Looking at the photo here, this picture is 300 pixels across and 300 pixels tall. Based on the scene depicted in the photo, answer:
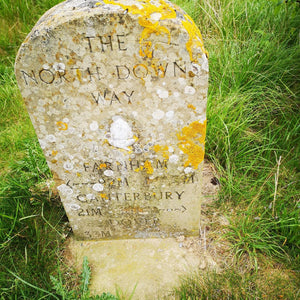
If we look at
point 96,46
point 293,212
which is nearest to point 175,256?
point 293,212

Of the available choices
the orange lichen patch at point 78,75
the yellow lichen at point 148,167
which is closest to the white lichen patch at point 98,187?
the yellow lichen at point 148,167

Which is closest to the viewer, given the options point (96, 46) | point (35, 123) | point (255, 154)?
point (96, 46)

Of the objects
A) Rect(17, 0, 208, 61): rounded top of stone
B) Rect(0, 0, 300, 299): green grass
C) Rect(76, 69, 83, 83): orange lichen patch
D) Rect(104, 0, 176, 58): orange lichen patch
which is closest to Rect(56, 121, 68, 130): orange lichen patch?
Rect(76, 69, 83, 83): orange lichen patch

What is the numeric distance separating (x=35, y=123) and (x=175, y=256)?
1239mm

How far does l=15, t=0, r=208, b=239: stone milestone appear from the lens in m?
1.28

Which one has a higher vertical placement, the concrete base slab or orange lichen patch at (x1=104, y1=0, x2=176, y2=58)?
orange lichen patch at (x1=104, y1=0, x2=176, y2=58)

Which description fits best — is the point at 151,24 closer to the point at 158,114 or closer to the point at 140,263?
the point at 158,114

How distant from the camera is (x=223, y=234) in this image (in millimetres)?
1974

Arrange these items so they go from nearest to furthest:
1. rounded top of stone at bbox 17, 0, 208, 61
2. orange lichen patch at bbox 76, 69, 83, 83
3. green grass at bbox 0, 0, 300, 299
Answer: rounded top of stone at bbox 17, 0, 208, 61, orange lichen patch at bbox 76, 69, 83, 83, green grass at bbox 0, 0, 300, 299

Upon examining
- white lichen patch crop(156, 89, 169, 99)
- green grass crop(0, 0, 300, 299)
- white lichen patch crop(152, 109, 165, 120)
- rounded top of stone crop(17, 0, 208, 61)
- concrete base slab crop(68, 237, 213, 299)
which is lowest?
concrete base slab crop(68, 237, 213, 299)

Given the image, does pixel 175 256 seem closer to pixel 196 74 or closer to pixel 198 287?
pixel 198 287

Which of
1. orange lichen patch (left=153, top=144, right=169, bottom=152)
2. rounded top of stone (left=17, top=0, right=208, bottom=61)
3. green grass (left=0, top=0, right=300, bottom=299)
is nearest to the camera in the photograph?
rounded top of stone (left=17, top=0, right=208, bottom=61)

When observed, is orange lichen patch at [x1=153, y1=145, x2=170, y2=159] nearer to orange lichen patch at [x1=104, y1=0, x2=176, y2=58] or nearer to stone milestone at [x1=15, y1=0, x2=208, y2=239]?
stone milestone at [x1=15, y1=0, x2=208, y2=239]

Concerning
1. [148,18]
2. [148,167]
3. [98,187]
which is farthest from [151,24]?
[98,187]
